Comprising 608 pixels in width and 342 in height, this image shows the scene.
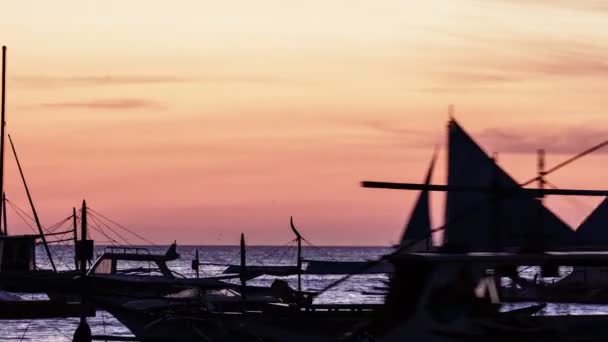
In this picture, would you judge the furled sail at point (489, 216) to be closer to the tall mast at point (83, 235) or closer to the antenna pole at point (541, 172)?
the antenna pole at point (541, 172)

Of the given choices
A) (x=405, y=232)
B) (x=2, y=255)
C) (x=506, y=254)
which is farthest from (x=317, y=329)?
(x=2, y=255)

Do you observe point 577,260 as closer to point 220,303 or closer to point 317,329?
point 317,329

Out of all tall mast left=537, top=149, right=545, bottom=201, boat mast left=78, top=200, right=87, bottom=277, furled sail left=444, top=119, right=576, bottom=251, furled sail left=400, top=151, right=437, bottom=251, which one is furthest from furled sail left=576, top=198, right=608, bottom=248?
tall mast left=537, top=149, right=545, bottom=201

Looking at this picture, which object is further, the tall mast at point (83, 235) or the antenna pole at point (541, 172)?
the tall mast at point (83, 235)

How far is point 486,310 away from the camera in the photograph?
28.2m

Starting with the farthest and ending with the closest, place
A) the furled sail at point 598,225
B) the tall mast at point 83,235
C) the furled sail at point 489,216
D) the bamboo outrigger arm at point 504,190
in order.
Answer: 1. the furled sail at point 598,225
2. the tall mast at point 83,235
3. the furled sail at point 489,216
4. the bamboo outrigger arm at point 504,190

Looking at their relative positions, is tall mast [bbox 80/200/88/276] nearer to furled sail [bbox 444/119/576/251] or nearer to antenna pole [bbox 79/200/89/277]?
antenna pole [bbox 79/200/89/277]

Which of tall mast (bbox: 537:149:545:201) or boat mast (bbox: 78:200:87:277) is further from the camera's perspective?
boat mast (bbox: 78:200:87:277)

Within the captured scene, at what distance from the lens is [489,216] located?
3772 cm

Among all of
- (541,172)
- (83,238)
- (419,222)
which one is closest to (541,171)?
(541,172)

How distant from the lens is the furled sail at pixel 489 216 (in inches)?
1230

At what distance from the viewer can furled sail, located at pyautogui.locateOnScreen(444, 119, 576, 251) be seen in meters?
31.2

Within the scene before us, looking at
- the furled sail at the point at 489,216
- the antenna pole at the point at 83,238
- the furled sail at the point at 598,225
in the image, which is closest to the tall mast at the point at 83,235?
the antenna pole at the point at 83,238

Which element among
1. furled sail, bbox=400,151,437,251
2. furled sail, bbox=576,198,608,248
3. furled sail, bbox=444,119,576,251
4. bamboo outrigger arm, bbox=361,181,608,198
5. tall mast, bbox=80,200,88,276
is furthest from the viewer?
furled sail, bbox=576,198,608,248
